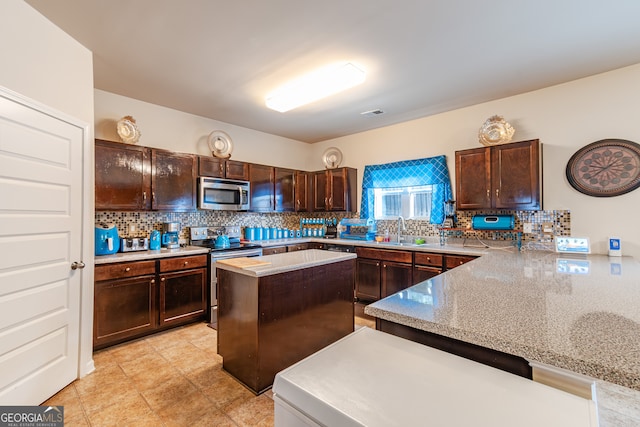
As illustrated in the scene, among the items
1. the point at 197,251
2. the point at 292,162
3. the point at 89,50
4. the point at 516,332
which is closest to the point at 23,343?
the point at 197,251

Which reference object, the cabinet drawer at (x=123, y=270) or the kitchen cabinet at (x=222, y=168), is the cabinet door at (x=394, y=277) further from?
the cabinet drawer at (x=123, y=270)

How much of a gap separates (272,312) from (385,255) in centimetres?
214

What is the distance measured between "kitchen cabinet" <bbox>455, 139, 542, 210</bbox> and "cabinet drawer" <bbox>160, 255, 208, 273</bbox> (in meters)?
3.26

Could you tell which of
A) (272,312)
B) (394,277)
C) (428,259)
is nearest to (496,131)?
(428,259)

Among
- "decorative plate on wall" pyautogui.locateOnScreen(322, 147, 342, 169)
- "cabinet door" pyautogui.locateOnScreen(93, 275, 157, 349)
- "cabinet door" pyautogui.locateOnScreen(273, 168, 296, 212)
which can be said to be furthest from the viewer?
"decorative plate on wall" pyautogui.locateOnScreen(322, 147, 342, 169)

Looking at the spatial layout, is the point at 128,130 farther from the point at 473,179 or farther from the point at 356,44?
the point at 473,179

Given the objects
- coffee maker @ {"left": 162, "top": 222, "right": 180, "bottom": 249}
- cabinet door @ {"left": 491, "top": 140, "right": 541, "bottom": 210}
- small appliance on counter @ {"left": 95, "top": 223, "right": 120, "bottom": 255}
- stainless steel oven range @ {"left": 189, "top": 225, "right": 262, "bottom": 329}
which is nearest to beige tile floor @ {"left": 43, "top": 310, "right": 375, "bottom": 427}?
stainless steel oven range @ {"left": 189, "top": 225, "right": 262, "bottom": 329}

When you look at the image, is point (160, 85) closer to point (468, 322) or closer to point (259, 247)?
point (259, 247)

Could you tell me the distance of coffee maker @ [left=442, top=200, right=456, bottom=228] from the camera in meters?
3.80

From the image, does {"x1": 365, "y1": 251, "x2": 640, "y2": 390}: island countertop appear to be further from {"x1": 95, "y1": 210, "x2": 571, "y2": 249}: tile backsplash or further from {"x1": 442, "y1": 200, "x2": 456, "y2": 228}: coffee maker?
{"x1": 442, "y1": 200, "x2": 456, "y2": 228}: coffee maker

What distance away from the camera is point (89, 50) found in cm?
246

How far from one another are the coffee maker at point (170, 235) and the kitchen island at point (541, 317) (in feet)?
10.2

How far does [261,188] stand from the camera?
4.54m

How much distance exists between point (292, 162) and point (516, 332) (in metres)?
4.86
